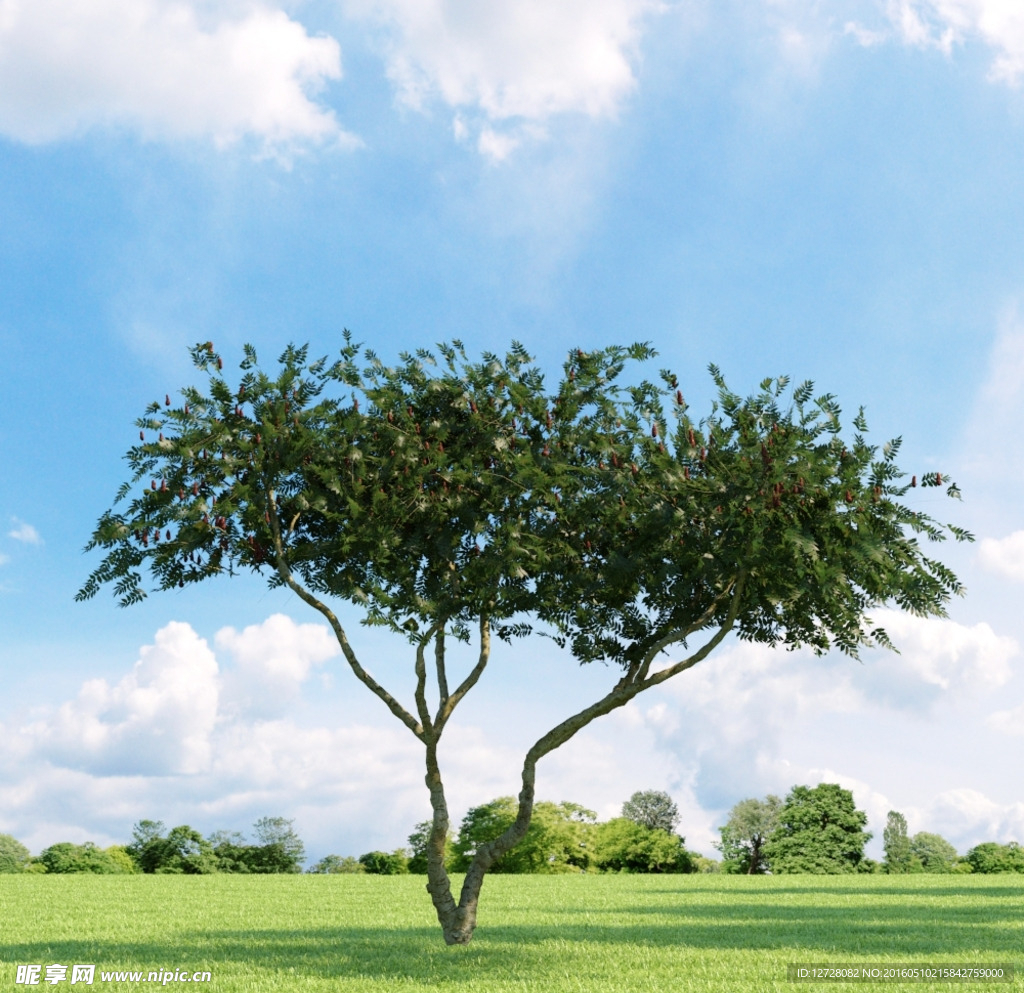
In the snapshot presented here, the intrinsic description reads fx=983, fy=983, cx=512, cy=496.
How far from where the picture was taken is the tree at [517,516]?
484 inches

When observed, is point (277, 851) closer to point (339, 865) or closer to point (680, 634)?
point (339, 865)

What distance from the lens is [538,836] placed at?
142 feet

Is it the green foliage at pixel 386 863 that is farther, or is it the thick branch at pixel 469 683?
the green foliage at pixel 386 863

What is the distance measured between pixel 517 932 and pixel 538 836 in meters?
26.7

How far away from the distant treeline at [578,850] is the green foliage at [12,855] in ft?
0.14

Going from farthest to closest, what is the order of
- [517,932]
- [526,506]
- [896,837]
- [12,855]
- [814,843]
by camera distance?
[896,837], [814,843], [12,855], [517,932], [526,506]

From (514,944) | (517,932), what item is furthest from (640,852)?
(514,944)

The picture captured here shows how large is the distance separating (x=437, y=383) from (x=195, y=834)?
33.4 metres

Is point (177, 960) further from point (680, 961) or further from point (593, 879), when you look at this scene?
point (593, 879)

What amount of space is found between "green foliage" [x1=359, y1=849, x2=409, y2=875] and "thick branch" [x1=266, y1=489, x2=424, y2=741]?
3120 cm

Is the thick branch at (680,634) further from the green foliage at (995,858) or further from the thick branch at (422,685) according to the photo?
the green foliage at (995,858)

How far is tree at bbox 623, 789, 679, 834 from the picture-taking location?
52156 mm

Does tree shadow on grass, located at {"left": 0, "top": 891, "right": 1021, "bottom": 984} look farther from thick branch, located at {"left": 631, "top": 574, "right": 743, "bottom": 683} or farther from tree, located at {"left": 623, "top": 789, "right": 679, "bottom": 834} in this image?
tree, located at {"left": 623, "top": 789, "right": 679, "bottom": 834}

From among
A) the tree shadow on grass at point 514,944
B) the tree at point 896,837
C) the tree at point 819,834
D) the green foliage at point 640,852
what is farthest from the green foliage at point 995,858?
the tree shadow on grass at point 514,944
